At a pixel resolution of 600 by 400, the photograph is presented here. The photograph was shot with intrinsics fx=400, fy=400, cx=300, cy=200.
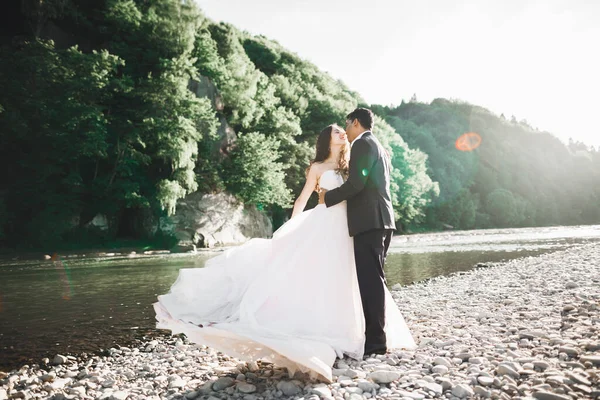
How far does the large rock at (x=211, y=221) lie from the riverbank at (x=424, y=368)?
81.3 feet

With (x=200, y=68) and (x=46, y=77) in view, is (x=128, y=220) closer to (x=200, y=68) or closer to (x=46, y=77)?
(x=46, y=77)

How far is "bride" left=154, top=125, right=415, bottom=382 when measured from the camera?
392 cm

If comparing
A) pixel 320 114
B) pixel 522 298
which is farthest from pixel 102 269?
pixel 320 114

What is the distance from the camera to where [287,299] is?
4320mm

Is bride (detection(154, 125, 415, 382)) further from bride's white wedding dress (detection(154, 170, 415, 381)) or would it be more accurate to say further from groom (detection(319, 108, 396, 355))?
groom (detection(319, 108, 396, 355))

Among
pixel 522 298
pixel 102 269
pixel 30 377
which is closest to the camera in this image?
pixel 30 377

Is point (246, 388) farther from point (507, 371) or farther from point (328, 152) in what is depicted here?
point (328, 152)

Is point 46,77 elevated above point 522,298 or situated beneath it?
elevated above

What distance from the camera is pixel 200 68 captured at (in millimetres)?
35719

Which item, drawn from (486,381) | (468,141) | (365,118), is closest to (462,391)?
(486,381)

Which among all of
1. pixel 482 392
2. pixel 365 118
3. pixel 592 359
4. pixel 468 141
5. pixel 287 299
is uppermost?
pixel 468 141

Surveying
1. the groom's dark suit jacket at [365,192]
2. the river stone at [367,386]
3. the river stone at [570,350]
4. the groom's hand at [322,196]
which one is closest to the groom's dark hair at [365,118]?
the groom's dark suit jacket at [365,192]

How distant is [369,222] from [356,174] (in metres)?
0.56

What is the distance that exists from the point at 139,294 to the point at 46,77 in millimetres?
23462
